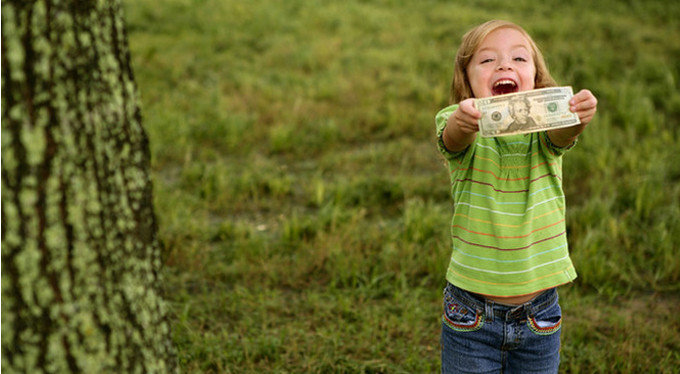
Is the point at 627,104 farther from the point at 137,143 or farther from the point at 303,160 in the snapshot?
the point at 137,143

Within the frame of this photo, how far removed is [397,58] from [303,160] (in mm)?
3026

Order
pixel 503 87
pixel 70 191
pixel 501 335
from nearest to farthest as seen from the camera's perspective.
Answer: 1. pixel 70 191
2. pixel 501 335
3. pixel 503 87

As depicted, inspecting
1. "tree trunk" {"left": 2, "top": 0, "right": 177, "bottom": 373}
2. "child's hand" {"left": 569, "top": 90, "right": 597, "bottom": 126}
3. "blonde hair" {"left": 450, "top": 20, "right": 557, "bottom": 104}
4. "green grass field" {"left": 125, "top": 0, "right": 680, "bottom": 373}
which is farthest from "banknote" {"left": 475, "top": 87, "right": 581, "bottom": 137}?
"green grass field" {"left": 125, "top": 0, "right": 680, "bottom": 373}

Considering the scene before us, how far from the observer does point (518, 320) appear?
2117 millimetres

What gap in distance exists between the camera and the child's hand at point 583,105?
76.5 inches

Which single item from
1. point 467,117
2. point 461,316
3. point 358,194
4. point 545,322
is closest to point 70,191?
point 467,117

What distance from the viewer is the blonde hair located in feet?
7.37

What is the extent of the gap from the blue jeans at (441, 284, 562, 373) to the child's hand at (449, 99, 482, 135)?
552 millimetres

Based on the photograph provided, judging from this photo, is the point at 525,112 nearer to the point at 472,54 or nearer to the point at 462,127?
the point at 462,127

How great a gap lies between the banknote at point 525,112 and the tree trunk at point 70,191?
0.99 m

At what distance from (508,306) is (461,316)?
6.0 inches

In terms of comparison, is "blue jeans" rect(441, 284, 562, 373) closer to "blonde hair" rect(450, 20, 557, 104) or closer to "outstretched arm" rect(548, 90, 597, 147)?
"outstretched arm" rect(548, 90, 597, 147)

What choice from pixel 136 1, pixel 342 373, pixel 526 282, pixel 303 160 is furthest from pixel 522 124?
pixel 136 1

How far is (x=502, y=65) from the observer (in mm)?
2199
